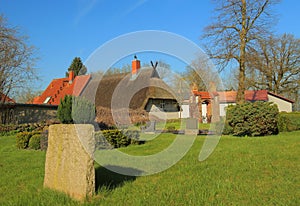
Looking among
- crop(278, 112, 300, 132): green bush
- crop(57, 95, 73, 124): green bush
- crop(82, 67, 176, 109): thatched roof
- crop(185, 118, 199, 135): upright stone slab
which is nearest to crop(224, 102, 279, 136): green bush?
crop(278, 112, 300, 132): green bush

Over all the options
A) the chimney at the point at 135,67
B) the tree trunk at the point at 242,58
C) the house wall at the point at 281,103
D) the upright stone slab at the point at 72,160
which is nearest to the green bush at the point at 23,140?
the upright stone slab at the point at 72,160

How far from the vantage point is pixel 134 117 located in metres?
14.5

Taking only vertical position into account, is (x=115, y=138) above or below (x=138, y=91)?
below

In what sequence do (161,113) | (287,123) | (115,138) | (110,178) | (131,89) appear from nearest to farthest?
(110,178)
(115,138)
(287,123)
(131,89)
(161,113)

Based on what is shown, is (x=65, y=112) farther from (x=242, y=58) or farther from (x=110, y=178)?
(x=242, y=58)

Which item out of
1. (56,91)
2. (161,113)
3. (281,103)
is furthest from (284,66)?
(56,91)

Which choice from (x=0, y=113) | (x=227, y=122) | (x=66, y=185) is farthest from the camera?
(x=0, y=113)

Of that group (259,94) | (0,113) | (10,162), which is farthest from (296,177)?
(259,94)

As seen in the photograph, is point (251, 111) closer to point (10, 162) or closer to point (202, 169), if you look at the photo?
point (202, 169)

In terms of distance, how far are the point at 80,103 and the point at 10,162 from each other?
129 inches

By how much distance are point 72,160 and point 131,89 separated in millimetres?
16414

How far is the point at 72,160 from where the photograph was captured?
160 inches

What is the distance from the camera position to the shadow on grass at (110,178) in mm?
4691

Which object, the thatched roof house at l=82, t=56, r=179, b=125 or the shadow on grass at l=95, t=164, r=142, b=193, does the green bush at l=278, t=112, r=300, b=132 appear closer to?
the thatched roof house at l=82, t=56, r=179, b=125
